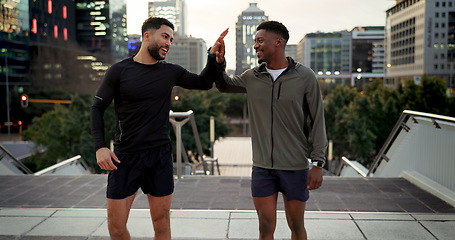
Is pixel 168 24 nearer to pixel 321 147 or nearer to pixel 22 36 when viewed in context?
pixel 321 147

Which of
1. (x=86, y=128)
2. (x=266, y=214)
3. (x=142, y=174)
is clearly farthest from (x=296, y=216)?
(x=86, y=128)

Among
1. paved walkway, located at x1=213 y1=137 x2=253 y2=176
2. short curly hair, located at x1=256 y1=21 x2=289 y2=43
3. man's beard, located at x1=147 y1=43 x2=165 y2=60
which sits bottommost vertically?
paved walkway, located at x1=213 y1=137 x2=253 y2=176

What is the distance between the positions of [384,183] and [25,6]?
101 m

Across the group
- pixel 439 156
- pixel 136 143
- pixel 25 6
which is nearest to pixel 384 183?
pixel 439 156

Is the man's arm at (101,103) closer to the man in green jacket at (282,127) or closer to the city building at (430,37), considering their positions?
the man in green jacket at (282,127)

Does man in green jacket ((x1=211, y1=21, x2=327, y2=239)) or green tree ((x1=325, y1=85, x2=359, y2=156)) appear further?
green tree ((x1=325, y1=85, x2=359, y2=156))

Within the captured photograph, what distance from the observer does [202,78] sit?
3.49 meters

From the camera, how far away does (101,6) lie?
13838 cm

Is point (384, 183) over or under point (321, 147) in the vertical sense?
under

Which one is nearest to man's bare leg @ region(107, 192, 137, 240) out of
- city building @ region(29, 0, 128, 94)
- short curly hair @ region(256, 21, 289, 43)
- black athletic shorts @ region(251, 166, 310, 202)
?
black athletic shorts @ region(251, 166, 310, 202)

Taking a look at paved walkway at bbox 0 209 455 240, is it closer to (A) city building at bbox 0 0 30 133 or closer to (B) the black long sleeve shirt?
(B) the black long sleeve shirt

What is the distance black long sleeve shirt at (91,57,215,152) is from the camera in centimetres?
325

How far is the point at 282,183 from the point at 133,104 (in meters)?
1.24

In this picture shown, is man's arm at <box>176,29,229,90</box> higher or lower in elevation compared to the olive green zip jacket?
higher
